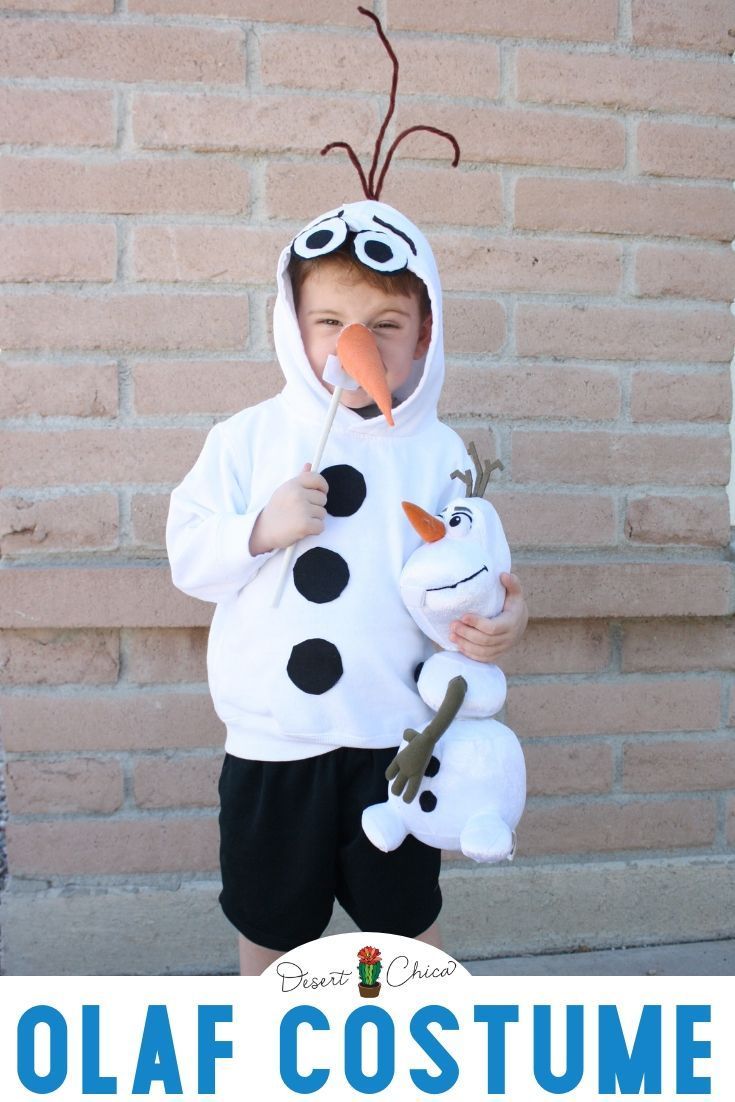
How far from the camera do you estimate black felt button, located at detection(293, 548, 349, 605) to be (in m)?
1.54

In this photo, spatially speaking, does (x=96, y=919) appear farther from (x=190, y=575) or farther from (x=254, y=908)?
(x=190, y=575)

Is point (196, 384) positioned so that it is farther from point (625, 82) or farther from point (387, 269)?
point (625, 82)

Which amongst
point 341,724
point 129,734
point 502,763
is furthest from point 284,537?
point 129,734

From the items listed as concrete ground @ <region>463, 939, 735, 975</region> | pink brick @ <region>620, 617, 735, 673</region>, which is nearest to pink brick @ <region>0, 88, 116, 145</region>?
pink brick @ <region>620, 617, 735, 673</region>

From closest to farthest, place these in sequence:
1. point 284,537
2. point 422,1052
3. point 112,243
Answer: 1. point 422,1052
2. point 284,537
3. point 112,243

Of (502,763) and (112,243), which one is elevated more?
(112,243)

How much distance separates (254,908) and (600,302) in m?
1.40

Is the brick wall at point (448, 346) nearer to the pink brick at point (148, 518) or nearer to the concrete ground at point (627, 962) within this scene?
the pink brick at point (148, 518)

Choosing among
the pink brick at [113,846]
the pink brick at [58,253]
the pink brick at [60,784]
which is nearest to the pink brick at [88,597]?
the pink brick at [60,784]

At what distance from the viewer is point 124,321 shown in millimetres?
2078

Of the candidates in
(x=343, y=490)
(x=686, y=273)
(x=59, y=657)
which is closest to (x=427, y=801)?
(x=343, y=490)

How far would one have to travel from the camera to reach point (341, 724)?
1535mm

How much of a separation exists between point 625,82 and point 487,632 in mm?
1346

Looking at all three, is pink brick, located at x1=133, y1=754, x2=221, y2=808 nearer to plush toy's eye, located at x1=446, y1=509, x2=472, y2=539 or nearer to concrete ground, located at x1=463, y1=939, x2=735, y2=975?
concrete ground, located at x1=463, y1=939, x2=735, y2=975
